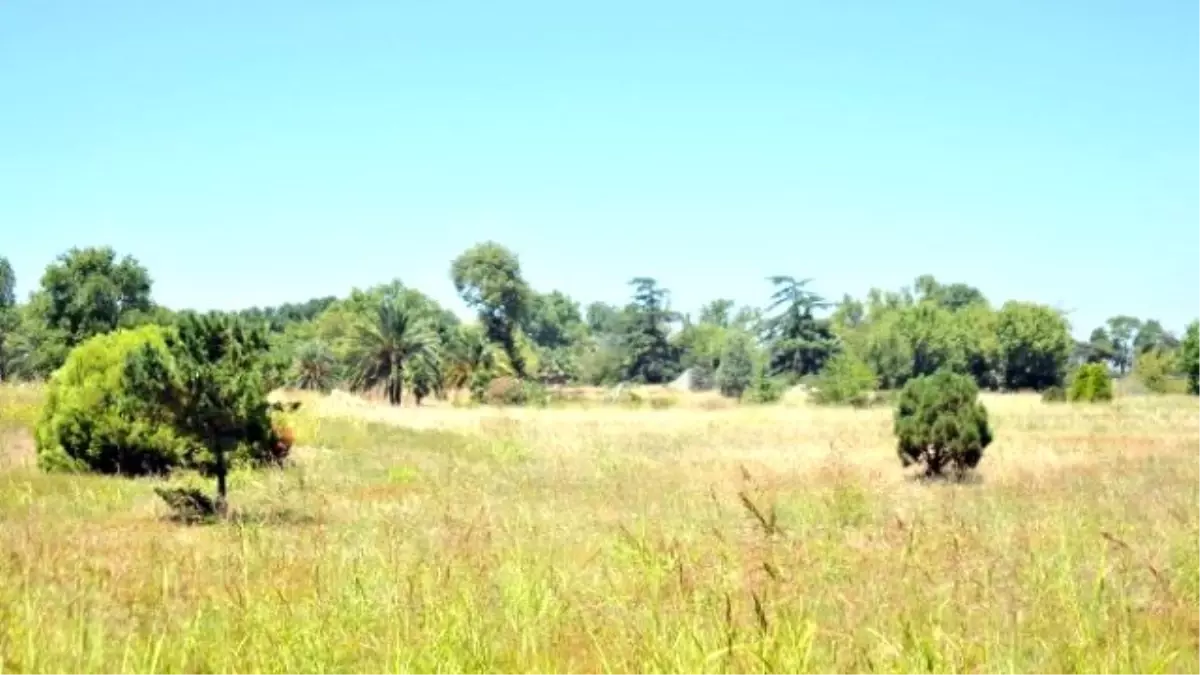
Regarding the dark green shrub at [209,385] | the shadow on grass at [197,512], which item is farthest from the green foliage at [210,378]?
the shadow on grass at [197,512]

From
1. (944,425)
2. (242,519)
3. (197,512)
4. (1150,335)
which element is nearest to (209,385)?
(197,512)

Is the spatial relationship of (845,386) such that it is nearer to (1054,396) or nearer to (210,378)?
(1054,396)

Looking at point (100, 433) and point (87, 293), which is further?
point (87, 293)

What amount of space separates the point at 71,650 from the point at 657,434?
35720mm

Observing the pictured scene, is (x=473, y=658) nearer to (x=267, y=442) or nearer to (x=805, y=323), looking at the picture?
(x=267, y=442)

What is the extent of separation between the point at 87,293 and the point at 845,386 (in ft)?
163

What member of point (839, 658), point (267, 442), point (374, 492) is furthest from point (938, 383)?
point (839, 658)

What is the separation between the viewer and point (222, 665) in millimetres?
3742

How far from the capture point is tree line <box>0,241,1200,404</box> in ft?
211

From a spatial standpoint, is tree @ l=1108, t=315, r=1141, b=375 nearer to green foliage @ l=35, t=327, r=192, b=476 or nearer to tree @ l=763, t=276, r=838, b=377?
tree @ l=763, t=276, r=838, b=377

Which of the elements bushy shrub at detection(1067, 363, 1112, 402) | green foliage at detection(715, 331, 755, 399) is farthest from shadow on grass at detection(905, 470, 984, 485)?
green foliage at detection(715, 331, 755, 399)

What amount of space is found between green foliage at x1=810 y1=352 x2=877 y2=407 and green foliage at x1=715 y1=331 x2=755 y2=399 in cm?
2357

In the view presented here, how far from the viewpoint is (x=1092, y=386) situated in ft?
198

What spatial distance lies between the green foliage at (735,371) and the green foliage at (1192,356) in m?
37.6
